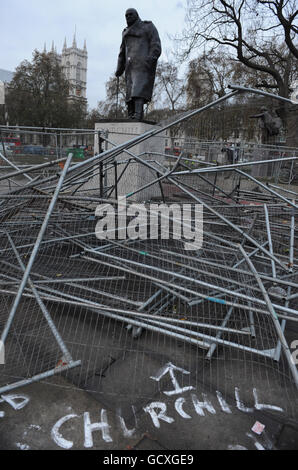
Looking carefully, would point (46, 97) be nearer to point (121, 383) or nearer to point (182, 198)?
point (182, 198)

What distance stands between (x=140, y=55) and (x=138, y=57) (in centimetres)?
7

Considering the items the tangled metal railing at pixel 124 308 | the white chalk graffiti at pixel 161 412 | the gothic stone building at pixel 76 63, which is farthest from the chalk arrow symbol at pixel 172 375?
the gothic stone building at pixel 76 63

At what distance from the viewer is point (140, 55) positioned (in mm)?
8273

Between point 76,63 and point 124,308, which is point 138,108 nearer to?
point 124,308

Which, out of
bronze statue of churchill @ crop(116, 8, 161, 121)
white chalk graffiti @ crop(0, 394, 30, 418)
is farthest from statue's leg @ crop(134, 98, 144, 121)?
white chalk graffiti @ crop(0, 394, 30, 418)

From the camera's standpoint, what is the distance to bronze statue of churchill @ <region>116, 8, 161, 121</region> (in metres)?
8.08

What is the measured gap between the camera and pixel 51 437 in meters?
2.02

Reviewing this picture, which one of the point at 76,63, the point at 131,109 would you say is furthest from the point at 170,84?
the point at 76,63

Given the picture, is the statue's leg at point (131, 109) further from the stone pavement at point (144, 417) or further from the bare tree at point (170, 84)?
the bare tree at point (170, 84)

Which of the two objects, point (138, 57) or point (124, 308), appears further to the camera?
point (138, 57)

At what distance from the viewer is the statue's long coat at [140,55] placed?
8086mm

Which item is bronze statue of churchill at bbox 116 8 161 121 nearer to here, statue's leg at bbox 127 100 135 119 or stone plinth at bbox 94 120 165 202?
statue's leg at bbox 127 100 135 119

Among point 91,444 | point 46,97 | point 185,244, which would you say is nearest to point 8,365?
point 91,444

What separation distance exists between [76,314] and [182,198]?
5.98 meters
